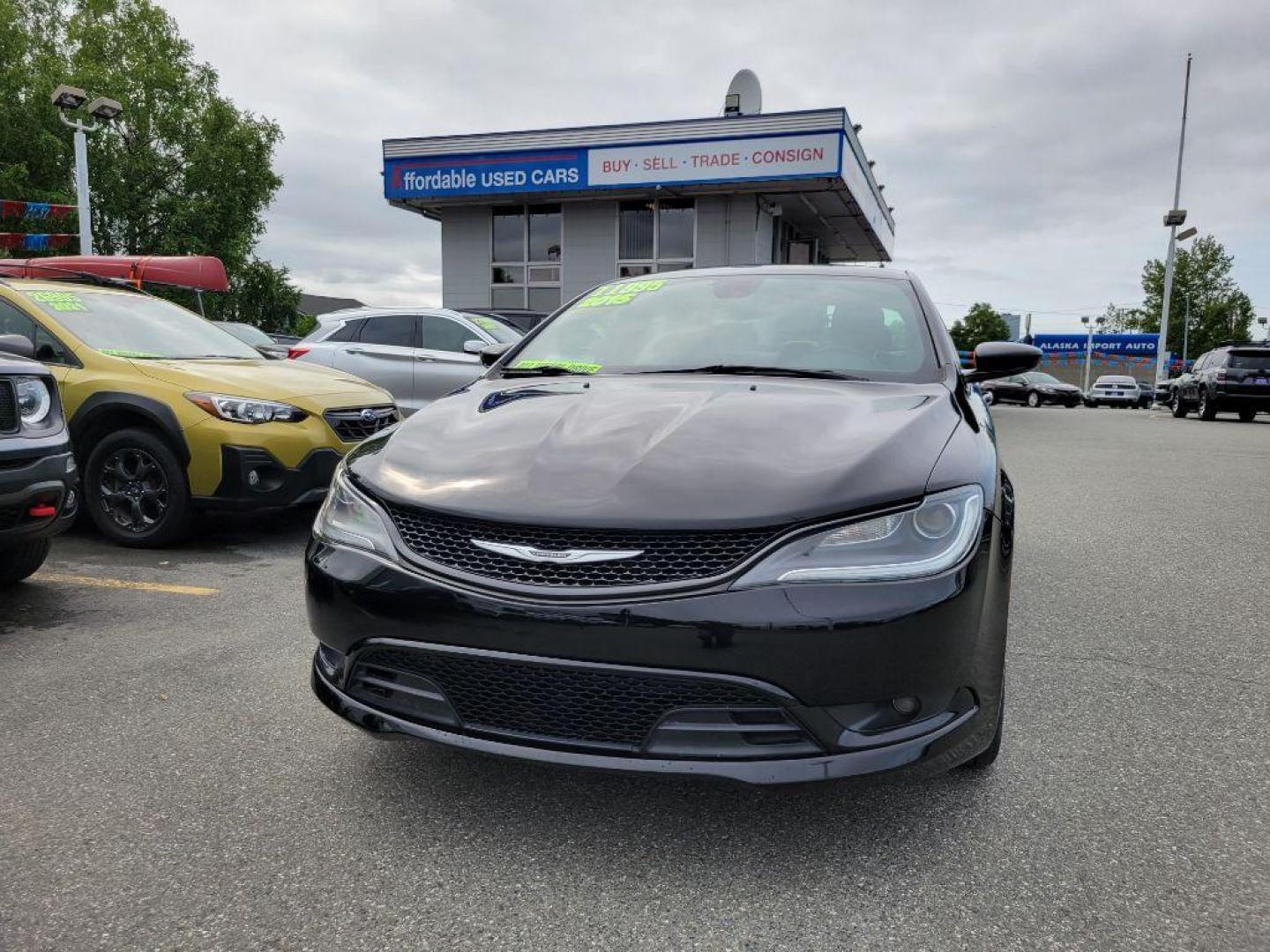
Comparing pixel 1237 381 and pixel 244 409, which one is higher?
pixel 1237 381

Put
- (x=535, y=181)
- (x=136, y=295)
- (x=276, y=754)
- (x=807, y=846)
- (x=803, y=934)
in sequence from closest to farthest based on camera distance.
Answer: (x=803, y=934)
(x=807, y=846)
(x=276, y=754)
(x=136, y=295)
(x=535, y=181)

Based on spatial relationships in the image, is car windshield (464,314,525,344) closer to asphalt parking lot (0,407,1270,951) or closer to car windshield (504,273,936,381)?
car windshield (504,273,936,381)

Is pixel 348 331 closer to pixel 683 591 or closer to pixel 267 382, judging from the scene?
pixel 267 382

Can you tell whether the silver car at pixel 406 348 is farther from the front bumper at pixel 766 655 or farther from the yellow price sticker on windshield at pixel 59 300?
the front bumper at pixel 766 655

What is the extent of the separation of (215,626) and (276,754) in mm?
1361

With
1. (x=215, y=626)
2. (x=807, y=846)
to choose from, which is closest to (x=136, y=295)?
(x=215, y=626)

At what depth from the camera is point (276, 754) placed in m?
2.49

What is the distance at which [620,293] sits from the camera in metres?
3.66

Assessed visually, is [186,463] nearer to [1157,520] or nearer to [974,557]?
[974,557]

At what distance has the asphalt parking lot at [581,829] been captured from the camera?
5.80 feet

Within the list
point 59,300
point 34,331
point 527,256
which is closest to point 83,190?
point 527,256

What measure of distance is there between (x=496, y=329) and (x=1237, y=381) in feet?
51.8

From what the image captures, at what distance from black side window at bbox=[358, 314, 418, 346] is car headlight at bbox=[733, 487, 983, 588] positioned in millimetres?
7894

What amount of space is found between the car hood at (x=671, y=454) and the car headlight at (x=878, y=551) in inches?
1.9
